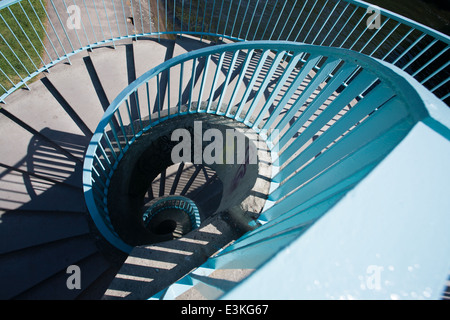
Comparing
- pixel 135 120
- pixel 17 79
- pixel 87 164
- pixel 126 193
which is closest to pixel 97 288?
pixel 126 193

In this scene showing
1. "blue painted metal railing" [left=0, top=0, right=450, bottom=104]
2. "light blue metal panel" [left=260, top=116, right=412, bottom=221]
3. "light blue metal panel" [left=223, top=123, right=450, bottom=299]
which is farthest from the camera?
"blue painted metal railing" [left=0, top=0, right=450, bottom=104]

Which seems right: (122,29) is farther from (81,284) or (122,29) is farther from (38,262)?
(81,284)

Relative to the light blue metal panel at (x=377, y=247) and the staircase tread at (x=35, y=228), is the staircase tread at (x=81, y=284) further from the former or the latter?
the light blue metal panel at (x=377, y=247)

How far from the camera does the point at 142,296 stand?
2.73 meters

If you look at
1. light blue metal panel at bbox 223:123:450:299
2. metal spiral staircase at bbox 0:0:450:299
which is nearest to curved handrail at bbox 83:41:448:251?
metal spiral staircase at bbox 0:0:450:299

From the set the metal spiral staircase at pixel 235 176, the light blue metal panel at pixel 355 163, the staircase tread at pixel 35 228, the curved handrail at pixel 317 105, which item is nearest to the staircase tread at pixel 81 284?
the metal spiral staircase at pixel 235 176

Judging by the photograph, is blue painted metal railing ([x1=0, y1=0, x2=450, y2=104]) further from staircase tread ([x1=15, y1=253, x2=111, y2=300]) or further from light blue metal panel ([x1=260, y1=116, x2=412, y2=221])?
light blue metal panel ([x1=260, y1=116, x2=412, y2=221])

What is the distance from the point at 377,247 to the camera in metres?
0.99

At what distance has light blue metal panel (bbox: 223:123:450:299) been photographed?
93 centimetres

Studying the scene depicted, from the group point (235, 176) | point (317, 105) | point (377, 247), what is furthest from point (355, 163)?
point (235, 176)

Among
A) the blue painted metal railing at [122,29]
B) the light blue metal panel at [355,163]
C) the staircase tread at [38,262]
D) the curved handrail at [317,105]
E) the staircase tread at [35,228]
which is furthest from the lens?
the blue painted metal railing at [122,29]

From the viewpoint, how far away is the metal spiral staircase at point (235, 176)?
3.26ft

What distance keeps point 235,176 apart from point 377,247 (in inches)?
158

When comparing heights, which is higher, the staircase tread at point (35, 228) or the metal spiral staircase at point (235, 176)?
the metal spiral staircase at point (235, 176)
